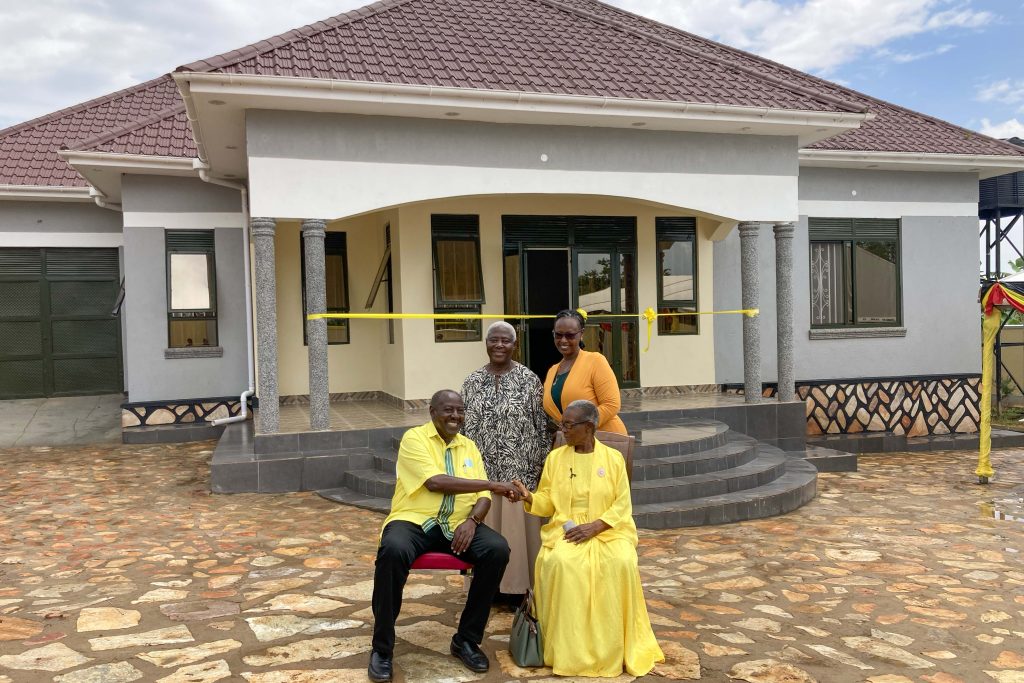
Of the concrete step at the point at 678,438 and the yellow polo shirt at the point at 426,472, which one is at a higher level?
the yellow polo shirt at the point at 426,472

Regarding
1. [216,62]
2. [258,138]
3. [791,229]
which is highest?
[216,62]

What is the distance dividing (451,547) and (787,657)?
6.13 ft

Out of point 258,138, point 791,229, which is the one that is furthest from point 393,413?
point 791,229

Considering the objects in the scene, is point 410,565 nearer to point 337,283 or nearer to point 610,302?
point 610,302

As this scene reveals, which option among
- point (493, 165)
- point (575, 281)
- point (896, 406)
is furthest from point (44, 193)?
point (896, 406)

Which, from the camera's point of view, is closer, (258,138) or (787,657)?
(787,657)

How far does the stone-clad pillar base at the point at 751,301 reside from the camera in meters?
10.4

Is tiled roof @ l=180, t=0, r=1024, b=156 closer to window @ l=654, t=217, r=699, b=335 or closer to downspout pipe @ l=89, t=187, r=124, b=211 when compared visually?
window @ l=654, t=217, r=699, b=335

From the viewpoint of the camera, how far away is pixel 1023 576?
5.79m

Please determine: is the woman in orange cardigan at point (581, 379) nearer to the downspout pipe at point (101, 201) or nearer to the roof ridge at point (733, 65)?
the roof ridge at point (733, 65)

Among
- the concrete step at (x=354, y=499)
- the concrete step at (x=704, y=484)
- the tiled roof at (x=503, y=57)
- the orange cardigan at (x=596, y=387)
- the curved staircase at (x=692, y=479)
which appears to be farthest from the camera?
the tiled roof at (x=503, y=57)

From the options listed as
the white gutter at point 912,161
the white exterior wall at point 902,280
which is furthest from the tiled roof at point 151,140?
the white gutter at point 912,161

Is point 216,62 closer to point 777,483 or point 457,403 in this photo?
point 457,403

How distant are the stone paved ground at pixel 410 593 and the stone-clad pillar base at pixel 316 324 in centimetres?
99
